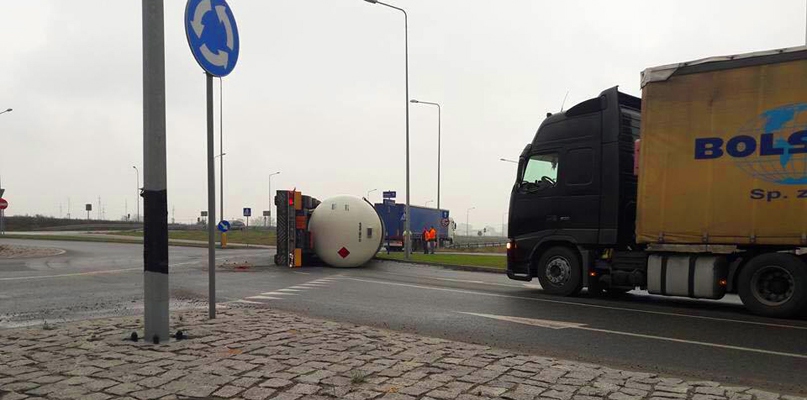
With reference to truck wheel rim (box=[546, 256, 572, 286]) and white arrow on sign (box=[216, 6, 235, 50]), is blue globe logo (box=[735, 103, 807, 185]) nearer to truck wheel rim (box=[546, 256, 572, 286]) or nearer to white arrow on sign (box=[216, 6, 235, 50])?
truck wheel rim (box=[546, 256, 572, 286])

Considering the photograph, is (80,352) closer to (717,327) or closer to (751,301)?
(717,327)

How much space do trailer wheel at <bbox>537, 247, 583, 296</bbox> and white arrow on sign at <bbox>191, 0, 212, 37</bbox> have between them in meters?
8.03

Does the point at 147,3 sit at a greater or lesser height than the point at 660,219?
greater

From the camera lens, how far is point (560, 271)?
37.3 feet

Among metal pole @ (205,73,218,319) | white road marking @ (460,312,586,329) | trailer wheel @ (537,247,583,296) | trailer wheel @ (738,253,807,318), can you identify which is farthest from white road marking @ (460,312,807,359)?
metal pole @ (205,73,218,319)

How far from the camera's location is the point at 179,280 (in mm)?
14516

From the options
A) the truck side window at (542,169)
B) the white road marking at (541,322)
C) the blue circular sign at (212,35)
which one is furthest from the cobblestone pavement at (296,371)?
the truck side window at (542,169)

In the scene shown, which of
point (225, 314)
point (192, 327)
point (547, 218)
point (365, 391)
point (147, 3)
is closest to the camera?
point (365, 391)

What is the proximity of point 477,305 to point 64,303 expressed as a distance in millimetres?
6903

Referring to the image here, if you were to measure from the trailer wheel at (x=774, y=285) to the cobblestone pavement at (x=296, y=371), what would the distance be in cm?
494

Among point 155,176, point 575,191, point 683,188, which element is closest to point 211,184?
point 155,176

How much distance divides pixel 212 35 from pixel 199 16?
252 mm

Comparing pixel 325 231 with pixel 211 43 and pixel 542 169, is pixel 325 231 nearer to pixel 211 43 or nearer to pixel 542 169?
pixel 542 169

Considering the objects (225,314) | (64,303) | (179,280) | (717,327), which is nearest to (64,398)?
(225,314)
